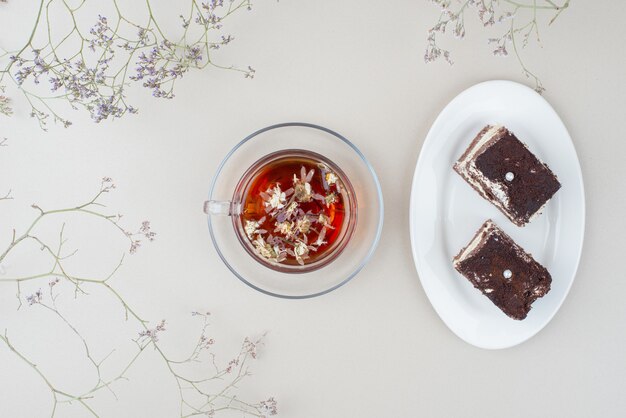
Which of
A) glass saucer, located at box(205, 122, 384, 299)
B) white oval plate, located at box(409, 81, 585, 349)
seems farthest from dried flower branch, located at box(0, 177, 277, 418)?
white oval plate, located at box(409, 81, 585, 349)

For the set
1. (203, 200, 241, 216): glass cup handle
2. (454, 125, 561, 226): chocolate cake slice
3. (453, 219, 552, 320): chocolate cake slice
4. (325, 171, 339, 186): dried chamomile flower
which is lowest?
(453, 219, 552, 320): chocolate cake slice

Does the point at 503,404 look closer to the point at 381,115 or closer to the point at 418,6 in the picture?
the point at 381,115

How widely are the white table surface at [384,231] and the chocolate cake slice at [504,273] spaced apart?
0.53 ft

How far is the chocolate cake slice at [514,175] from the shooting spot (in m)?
1.37

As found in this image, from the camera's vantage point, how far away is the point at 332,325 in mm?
1492

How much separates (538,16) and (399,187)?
0.61 meters

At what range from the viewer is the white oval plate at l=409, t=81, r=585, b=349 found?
1.42 metres

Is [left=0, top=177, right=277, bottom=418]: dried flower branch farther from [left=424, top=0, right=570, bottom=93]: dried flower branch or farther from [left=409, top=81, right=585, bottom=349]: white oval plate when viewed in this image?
[left=424, top=0, right=570, bottom=93]: dried flower branch

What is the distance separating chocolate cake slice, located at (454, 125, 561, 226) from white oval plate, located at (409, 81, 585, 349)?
Result: 0.25ft

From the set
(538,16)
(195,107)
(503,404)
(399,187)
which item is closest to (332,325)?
(399,187)

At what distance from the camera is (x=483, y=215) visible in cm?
146

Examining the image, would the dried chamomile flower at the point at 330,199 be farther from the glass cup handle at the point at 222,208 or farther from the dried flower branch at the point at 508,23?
the dried flower branch at the point at 508,23

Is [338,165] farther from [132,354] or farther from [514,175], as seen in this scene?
[132,354]

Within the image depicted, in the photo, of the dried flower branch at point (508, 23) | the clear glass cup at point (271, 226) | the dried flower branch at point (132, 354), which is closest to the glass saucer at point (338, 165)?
the clear glass cup at point (271, 226)
